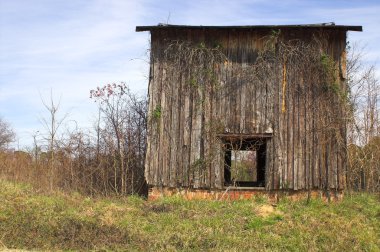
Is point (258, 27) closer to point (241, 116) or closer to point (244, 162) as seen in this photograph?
point (241, 116)

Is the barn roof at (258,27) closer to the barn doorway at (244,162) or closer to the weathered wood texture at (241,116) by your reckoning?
the weathered wood texture at (241,116)

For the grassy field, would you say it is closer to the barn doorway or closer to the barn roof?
the barn doorway

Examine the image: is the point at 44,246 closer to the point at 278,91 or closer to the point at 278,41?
the point at 278,91

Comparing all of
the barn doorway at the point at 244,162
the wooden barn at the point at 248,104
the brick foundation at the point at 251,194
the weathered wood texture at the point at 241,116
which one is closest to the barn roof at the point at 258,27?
the wooden barn at the point at 248,104

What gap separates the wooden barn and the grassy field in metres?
1.05

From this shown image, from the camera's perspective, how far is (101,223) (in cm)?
1208

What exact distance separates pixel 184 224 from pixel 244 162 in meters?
15.0

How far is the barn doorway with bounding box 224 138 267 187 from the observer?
15914mm

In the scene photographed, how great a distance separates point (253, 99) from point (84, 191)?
7.05 m

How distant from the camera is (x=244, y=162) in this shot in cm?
2658

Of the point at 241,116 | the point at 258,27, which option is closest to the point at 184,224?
the point at 241,116

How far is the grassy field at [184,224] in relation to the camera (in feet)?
35.7

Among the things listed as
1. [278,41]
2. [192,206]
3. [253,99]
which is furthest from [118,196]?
[278,41]

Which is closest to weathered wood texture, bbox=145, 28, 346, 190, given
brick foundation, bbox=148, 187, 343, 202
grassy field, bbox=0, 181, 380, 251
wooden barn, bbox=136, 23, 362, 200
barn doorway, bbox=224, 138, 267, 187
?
wooden barn, bbox=136, 23, 362, 200
